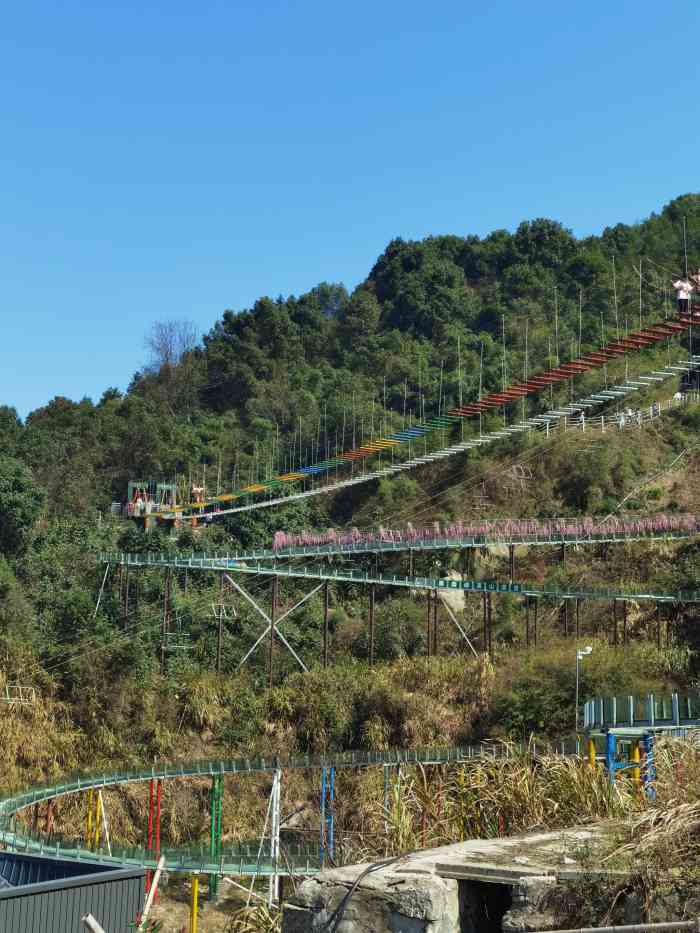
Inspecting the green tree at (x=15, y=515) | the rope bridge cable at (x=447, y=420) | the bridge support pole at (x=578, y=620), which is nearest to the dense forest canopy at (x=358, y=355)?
the rope bridge cable at (x=447, y=420)

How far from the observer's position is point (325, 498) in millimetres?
57031

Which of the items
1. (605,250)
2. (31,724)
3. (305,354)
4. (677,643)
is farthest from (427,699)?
(605,250)

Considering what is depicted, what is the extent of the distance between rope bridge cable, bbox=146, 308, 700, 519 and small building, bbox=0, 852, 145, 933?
112 ft

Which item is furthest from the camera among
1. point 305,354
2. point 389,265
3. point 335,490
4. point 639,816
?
point 389,265

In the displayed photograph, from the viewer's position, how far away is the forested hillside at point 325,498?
37156 millimetres

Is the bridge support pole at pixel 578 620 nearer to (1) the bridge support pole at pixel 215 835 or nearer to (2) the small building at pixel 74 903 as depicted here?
(1) the bridge support pole at pixel 215 835

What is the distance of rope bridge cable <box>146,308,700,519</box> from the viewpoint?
45219 mm

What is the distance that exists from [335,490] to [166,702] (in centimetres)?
2059

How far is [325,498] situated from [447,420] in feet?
22.0

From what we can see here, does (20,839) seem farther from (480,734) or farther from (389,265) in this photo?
(389,265)

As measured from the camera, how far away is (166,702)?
38.2m

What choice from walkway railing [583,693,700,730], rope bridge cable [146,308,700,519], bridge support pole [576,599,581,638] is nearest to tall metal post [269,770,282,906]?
walkway railing [583,693,700,730]

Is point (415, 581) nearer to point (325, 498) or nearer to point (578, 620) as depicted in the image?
point (578, 620)

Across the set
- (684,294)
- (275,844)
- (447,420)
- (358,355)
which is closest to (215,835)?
(275,844)
